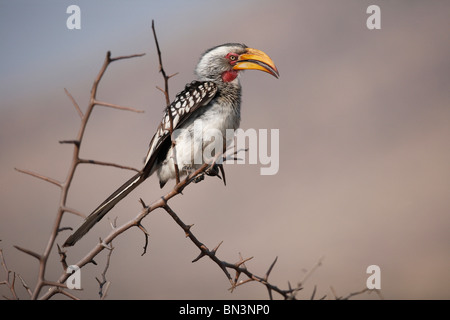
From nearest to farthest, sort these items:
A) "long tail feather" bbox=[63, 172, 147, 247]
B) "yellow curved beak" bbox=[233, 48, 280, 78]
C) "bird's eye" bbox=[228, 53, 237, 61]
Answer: "long tail feather" bbox=[63, 172, 147, 247] → "yellow curved beak" bbox=[233, 48, 280, 78] → "bird's eye" bbox=[228, 53, 237, 61]

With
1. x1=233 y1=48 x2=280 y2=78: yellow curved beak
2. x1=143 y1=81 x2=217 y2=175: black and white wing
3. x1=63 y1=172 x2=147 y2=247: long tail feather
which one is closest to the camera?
x1=63 y1=172 x2=147 y2=247: long tail feather

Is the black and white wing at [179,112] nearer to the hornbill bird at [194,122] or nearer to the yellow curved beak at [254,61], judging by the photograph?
the hornbill bird at [194,122]

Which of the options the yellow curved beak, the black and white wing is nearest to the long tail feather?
the black and white wing

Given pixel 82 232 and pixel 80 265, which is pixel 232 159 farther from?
pixel 82 232

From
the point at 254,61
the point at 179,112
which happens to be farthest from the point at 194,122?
the point at 254,61

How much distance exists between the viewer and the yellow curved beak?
368 cm

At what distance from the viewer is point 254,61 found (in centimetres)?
Answer: 392

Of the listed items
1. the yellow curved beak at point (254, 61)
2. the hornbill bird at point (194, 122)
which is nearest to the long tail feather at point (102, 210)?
the hornbill bird at point (194, 122)

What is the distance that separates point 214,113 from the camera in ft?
11.2

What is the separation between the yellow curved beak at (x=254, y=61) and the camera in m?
3.68

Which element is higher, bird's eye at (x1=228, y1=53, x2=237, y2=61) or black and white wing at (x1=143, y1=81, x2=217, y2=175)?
bird's eye at (x1=228, y1=53, x2=237, y2=61)

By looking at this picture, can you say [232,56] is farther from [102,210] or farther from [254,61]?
[102,210]

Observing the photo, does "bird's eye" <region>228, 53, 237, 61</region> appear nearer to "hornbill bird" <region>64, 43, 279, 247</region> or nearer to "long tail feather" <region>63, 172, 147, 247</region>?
"hornbill bird" <region>64, 43, 279, 247</region>

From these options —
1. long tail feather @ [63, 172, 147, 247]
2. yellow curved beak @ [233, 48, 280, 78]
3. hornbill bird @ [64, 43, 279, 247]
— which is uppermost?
yellow curved beak @ [233, 48, 280, 78]
